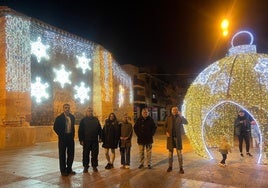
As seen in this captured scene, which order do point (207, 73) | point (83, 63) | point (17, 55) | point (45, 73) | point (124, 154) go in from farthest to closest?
point (83, 63)
point (45, 73)
point (17, 55)
point (207, 73)
point (124, 154)

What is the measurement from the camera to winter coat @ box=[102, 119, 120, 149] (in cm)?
858

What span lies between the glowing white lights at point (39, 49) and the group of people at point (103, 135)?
32.8 feet

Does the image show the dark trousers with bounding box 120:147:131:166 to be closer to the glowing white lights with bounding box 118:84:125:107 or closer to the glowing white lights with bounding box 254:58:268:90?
the glowing white lights with bounding box 254:58:268:90

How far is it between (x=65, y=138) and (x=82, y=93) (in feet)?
43.9

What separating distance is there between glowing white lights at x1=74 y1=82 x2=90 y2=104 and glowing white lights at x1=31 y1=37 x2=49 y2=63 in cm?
348

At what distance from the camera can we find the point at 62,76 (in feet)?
63.4

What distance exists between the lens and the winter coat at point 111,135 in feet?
28.1

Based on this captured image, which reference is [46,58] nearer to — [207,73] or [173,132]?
[207,73]

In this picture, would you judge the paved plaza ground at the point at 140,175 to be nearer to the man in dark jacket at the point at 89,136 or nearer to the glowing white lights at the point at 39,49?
the man in dark jacket at the point at 89,136

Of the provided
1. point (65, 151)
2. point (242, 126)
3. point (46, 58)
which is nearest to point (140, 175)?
point (65, 151)

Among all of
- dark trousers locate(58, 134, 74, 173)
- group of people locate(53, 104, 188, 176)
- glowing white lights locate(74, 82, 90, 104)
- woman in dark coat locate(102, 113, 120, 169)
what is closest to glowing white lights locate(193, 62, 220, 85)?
group of people locate(53, 104, 188, 176)

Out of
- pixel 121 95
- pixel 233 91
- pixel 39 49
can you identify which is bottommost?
pixel 233 91

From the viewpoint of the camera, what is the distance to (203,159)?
32.7 feet

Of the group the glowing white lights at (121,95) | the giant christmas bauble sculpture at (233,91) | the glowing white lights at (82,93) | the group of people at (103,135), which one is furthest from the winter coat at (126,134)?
the glowing white lights at (121,95)
